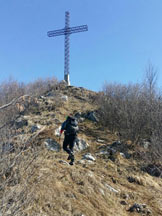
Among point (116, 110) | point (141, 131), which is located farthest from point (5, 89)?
point (141, 131)

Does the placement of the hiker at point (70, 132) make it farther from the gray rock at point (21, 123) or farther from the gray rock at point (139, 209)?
the gray rock at point (21, 123)

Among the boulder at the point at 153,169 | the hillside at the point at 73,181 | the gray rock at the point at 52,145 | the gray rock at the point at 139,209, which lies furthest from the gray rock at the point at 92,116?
the gray rock at the point at 139,209

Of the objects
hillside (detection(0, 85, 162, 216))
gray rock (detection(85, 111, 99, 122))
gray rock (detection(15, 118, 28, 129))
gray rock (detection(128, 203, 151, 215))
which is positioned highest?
gray rock (detection(85, 111, 99, 122))

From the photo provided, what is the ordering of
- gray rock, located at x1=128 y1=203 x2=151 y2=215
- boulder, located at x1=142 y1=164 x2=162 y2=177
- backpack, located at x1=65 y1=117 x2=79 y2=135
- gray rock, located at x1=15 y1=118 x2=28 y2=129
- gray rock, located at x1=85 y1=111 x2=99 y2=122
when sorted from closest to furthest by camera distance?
1. gray rock, located at x1=128 y1=203 x2=151 y2=215
2. backpack, located at x1=65 y1=117 x2=79 y2=135
3. boulder, located at x1=142 y1=164 x2=162 y2=177
4. gray rock, located at x1=15 y1=118 x2=28 y2=129
5. gray rock, located at x1=85 y1=111 x2=99 y2=122

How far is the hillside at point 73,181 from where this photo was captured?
2.90m

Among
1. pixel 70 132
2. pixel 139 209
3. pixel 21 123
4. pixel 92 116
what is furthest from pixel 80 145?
pixel 92 116

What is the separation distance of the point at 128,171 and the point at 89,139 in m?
3.39

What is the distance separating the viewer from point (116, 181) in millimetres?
6168

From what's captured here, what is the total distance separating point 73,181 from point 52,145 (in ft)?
9.85

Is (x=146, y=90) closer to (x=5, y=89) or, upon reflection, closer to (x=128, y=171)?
(x=128, y=171)

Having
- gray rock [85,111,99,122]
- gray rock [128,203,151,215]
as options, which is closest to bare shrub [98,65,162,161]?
gray rock [85,111,99,122]

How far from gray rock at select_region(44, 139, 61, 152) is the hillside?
6 centimetres

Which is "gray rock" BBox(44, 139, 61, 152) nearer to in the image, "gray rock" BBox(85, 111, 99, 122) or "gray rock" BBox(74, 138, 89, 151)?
"gray rock" BBox(74, 138, 89, 151)

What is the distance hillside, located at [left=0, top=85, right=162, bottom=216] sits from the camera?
290 cm
